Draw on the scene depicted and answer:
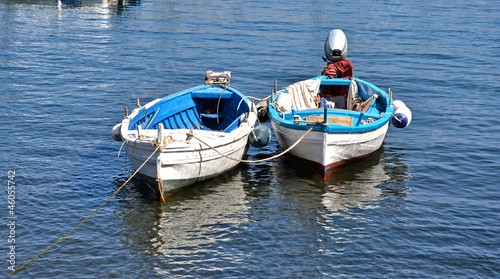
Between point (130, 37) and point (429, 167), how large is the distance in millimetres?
27368

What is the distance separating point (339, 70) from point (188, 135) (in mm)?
8951

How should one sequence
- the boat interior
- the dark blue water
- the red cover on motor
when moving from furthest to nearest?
the red cover on motor < the boat interior < the dark blue water

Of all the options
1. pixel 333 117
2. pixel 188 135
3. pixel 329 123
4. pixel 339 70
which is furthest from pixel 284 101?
pixel 188 135

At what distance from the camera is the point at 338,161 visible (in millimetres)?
17781

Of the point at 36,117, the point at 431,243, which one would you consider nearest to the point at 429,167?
the point at 431,243

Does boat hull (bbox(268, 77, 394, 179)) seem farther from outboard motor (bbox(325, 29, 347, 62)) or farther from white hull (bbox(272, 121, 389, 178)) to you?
outboard motor (bbox(325, 29, 347, 62))

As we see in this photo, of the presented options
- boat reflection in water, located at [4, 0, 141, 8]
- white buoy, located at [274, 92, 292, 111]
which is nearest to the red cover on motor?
white buoy, located at [274, 92, 292, 111]

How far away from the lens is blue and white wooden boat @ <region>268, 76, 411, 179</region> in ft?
55.9

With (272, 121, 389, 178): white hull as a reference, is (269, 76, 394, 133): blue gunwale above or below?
above

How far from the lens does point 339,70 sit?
73.9 feet

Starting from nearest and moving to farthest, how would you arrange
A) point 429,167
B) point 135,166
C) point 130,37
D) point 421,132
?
point 135,166 → point 429,167 → point 421,132 → point 130,37

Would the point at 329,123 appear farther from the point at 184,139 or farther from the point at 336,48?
the point at 336,48

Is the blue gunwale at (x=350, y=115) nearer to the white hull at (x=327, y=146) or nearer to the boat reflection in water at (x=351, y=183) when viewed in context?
the white hull at (x=327, y=146)

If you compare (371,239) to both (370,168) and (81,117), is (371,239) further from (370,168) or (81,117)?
(81,117)
